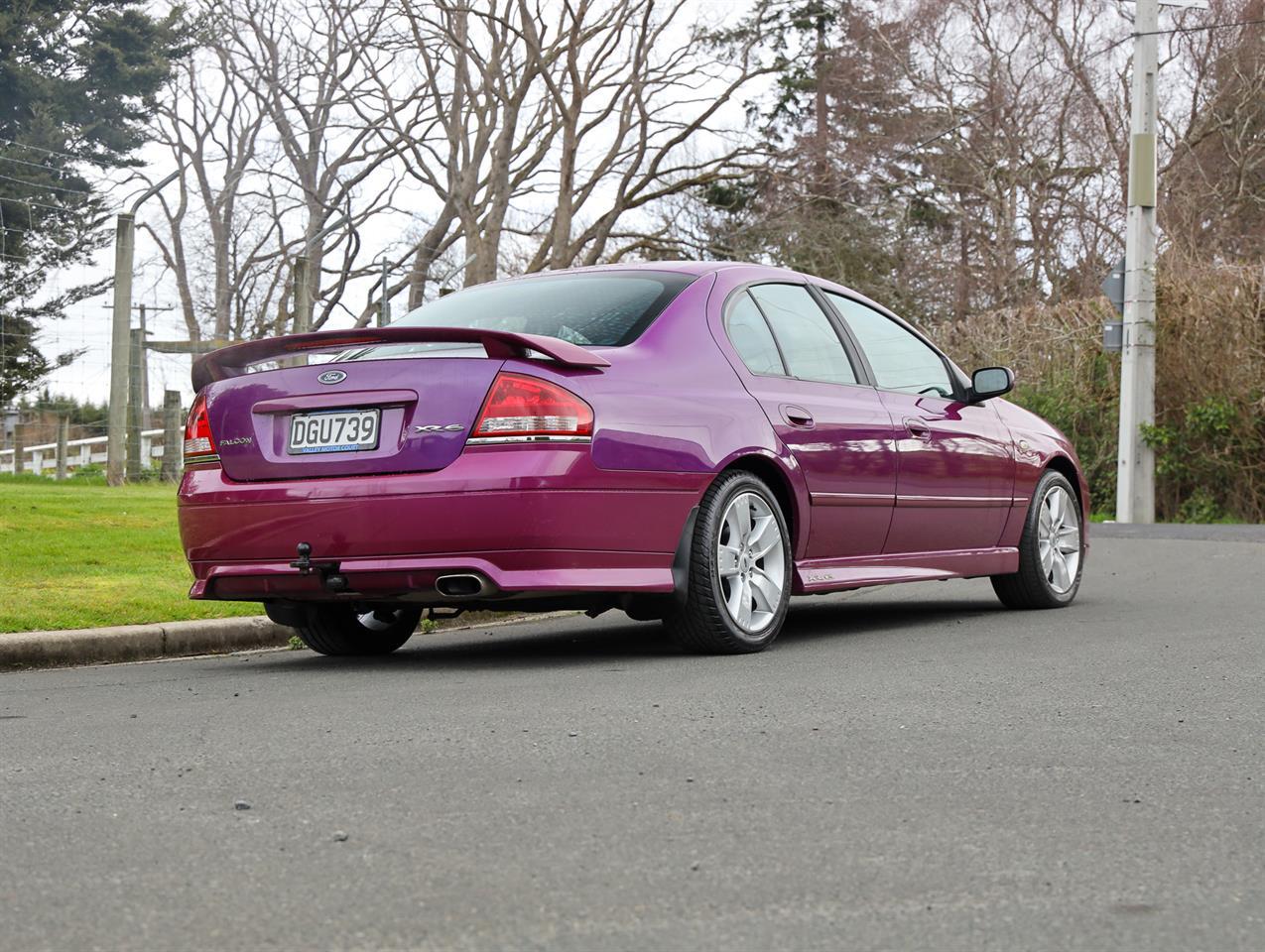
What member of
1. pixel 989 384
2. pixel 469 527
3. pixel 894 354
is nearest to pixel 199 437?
pixel 469 527

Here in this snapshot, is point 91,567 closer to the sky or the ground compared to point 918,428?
closer to the ground

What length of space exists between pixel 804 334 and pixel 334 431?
2256 mm

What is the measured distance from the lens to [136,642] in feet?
23.8

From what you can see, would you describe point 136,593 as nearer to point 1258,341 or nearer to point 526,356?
point 526,356

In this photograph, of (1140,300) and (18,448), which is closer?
(1140,300)

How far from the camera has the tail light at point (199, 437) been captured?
21.0 ft

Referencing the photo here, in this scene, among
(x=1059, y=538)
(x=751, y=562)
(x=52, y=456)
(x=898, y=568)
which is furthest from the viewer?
(x=52, y=456)

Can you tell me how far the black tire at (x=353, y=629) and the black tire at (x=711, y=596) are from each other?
1368mm

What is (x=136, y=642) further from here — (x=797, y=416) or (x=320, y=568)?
(x=797, y=416)

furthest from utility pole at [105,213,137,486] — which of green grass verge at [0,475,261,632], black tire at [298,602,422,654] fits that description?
black tire at [298,602,422,654]

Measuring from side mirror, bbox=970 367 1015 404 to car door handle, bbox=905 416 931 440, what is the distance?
49cm

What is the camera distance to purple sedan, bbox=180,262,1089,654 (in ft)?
19.3

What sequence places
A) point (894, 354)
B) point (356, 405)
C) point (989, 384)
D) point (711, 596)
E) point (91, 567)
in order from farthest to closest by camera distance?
point (91, 567) → point (989, 384) → point (894, 354) → point (711, 596) → point (356, 405)

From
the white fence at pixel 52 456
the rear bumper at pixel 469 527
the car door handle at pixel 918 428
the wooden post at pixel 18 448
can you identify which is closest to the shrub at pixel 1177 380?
the car door handle at pixel 918 428
